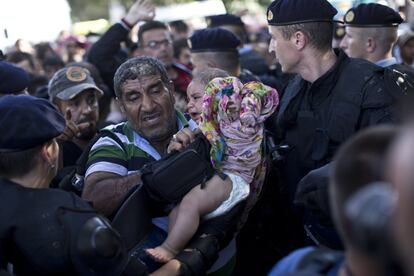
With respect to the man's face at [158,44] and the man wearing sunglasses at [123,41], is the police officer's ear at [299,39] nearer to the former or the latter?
the man wearing sunglasses at [123,41]

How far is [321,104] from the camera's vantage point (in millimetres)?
4105

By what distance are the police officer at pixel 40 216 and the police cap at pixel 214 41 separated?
10.4 ft

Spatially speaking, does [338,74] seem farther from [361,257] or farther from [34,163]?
[361,257]

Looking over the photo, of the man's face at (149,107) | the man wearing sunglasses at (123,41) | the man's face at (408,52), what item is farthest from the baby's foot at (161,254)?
the man's face at (408,52)

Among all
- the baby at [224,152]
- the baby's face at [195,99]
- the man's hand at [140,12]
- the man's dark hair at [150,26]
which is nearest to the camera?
the baby at [224,152]

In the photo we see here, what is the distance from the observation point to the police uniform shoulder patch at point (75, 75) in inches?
204

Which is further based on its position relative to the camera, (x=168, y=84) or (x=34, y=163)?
(x=168, y=84)

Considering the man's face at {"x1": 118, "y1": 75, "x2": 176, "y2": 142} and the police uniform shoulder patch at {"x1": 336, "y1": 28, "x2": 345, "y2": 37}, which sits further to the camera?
the police uniform shoulder patch at {"x1": 336, "y1": 28, "x2": 345, "y2": 37}

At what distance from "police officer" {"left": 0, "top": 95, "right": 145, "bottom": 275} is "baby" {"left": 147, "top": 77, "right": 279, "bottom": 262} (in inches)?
21.6

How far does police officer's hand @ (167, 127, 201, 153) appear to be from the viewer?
12.1ft

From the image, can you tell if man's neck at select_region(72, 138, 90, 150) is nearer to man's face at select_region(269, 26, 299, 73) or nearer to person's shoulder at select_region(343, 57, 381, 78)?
man's face at select_region(269, 26, 299, 73)

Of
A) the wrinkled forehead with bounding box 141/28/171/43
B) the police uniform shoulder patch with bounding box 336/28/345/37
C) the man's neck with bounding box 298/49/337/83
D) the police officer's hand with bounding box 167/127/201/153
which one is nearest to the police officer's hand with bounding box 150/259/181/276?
the police officer's hand with bounding box 167/127/201/153

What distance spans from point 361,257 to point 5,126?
1758 mm

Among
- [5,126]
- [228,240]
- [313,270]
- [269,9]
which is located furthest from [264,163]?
[313,270]
